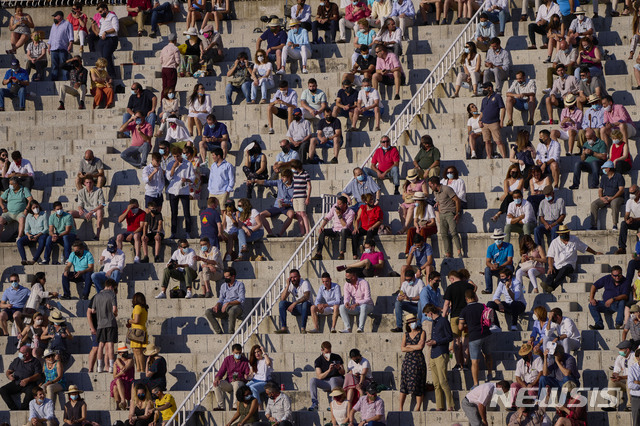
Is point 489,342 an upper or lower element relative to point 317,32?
lower

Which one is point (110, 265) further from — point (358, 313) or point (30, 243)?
point (358, 313)

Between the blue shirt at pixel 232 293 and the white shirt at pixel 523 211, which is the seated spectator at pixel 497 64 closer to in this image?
the white shirt at pixel 523 211

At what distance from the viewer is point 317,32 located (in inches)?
1267

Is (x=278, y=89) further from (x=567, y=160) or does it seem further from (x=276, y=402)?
(x=276, y=402)

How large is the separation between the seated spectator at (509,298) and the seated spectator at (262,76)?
8.01 meters

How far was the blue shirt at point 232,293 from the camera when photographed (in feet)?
83.8

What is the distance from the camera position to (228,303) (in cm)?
2550

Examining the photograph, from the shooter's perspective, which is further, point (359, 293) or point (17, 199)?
point (17, 199)

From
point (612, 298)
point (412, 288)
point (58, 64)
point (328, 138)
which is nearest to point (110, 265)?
point (328, 138)

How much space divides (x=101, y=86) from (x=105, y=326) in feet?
25.8

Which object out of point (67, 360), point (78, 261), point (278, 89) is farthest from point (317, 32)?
point (67, 360)

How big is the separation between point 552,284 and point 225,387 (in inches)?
223

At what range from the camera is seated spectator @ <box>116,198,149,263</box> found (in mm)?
27219

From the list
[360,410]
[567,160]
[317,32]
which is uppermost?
[317,32]
